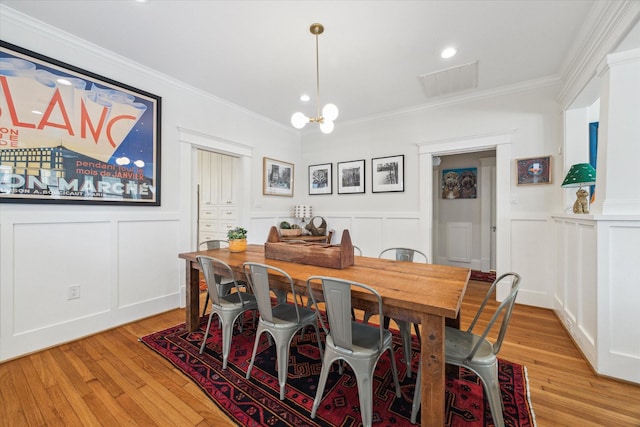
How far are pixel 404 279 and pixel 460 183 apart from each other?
4264 millimetres

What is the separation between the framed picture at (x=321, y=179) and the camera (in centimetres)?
461

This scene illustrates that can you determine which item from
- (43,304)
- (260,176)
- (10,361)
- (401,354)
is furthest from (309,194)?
(10,361)

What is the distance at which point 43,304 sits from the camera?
2.21 meters

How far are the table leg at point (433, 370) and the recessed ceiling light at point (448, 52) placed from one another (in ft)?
7.97

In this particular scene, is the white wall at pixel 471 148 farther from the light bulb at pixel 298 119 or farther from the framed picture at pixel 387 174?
the light bulb at pixel 298 119

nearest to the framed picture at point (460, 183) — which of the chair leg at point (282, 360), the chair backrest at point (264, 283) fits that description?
the chair backrest at point (264, 283)

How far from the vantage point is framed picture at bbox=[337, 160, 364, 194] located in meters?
4.30

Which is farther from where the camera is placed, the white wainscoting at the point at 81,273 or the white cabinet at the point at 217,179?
the white cabinet at the point at 217,179

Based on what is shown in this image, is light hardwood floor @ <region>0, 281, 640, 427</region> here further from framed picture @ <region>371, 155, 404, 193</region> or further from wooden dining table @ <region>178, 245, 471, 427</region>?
framed picture @ <region>371, 155, 404, 193</region>

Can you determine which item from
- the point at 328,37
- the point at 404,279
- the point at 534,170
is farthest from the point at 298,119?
the point at 534,170

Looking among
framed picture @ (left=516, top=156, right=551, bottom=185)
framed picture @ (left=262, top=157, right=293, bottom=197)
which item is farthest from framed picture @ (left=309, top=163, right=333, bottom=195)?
framed picture @ (left=516, top=156, right=551, bottom=185)

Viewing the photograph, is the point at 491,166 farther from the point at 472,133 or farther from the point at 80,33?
the point at 80,33

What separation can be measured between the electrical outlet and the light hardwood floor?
0.40m

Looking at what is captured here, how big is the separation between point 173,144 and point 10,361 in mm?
2323
